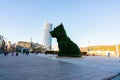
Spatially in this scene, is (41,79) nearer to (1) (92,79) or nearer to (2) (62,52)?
(1) (92,79)

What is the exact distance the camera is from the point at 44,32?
194 metres

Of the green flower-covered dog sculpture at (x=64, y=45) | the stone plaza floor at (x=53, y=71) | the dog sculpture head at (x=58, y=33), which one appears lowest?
the stone plaza floor at (x=53, y=71)

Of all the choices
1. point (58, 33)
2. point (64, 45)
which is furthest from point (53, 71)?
point (58, 33)

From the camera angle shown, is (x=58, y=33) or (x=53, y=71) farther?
(x=58, y=33)

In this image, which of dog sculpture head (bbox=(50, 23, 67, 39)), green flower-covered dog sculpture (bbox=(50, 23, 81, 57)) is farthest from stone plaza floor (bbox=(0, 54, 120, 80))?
dog sculpture head (bbox=(50, 23, 67, 39))

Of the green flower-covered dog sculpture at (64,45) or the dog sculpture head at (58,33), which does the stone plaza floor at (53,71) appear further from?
the dog sculpture head at (58,33)

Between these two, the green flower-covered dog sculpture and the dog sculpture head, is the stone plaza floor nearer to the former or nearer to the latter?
the green flower-covered dog sculpture

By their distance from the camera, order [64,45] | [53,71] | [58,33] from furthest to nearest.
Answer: [58,33] < [64,45] < [53,71]

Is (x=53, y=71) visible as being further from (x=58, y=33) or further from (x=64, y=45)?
(x=58, y=33)

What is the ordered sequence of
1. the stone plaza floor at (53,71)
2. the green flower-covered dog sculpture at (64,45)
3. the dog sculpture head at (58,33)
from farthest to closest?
the dog sculpture head at (58,33), the green flower-covered dog sculpture at (64,45), the stone plaza floor at (53,71)

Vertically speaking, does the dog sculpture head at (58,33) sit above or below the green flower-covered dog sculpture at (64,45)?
above

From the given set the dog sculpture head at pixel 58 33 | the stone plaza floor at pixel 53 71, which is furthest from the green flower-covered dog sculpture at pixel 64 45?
the stone plaza floor at pixel 53 71

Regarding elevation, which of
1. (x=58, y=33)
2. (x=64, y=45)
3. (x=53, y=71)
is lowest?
(x=53, y=71)

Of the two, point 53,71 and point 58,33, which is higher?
point 58,33
